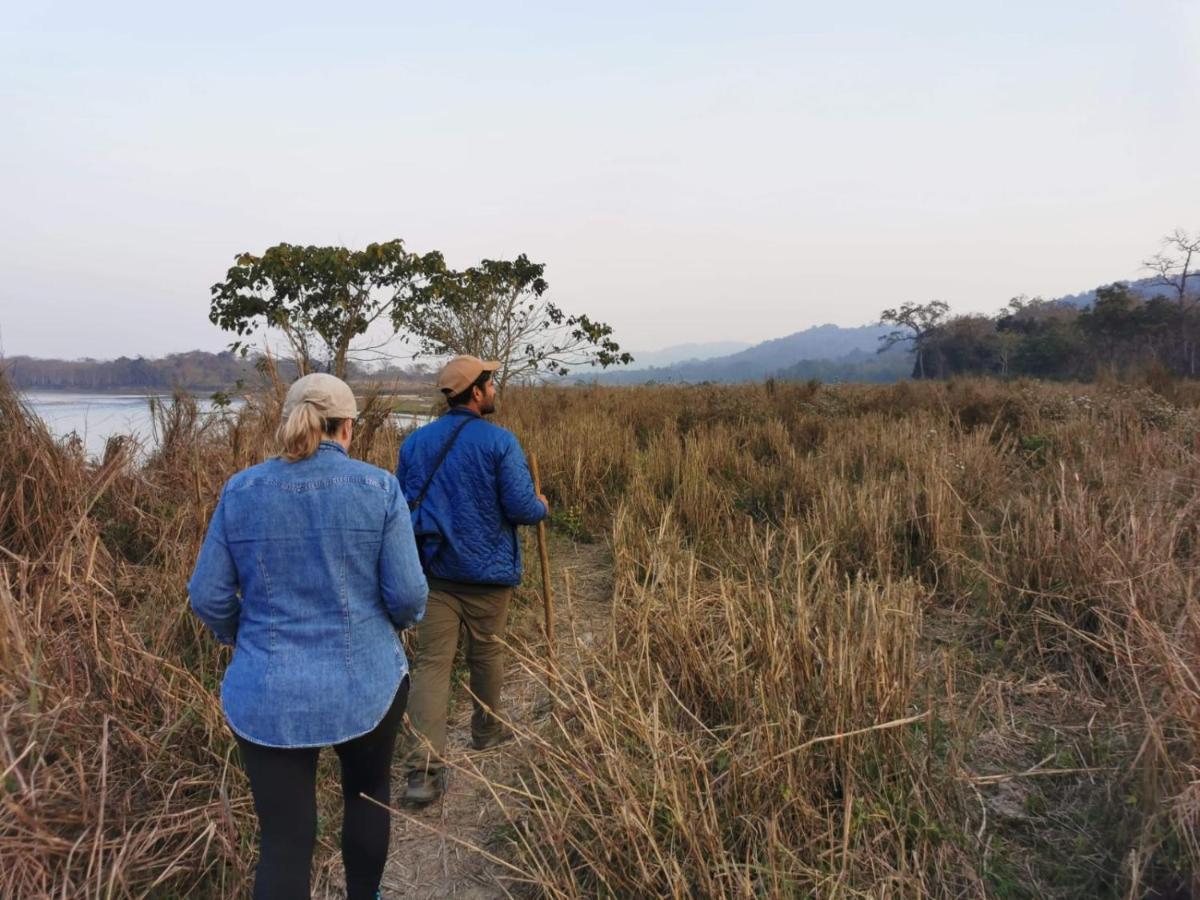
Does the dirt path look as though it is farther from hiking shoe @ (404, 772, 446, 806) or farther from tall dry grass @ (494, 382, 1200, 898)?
tall dry grass @ (494, 382, 1200, 898)

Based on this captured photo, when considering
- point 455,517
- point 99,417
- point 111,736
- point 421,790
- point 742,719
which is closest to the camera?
point 111,736

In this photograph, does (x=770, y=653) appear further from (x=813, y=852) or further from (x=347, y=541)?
(x=347, y=541)

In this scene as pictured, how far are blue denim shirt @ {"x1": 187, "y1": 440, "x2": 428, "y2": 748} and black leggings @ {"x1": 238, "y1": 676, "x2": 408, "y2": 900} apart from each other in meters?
0.09

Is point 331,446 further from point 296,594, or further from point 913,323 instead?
point 913,323

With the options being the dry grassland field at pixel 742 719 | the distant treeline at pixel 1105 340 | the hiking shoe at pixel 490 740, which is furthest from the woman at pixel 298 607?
the distant treeline at pixel 1105 340

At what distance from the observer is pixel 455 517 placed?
2561mm

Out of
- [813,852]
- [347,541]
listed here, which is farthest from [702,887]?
[347,541]

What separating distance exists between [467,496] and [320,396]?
1.01 meters


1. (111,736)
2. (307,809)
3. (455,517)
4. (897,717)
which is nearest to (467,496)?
(455,517)

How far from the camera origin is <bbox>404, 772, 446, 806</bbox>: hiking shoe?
2.45m

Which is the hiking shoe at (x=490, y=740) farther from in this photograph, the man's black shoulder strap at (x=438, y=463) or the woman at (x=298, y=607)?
the woman at (x=298, y=607)

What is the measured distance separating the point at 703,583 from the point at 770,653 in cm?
130

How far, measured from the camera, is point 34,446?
385 centimetres

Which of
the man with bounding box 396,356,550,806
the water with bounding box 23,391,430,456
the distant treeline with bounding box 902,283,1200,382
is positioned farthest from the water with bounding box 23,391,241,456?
the distant treeline with bounding box 902,283,1200,382
